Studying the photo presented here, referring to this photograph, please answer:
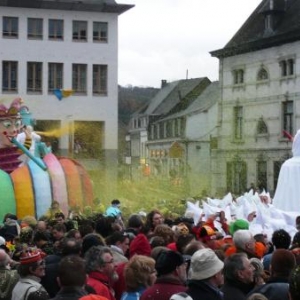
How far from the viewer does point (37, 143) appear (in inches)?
931

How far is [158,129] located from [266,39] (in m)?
28.8

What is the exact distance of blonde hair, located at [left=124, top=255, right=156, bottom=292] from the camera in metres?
7.12

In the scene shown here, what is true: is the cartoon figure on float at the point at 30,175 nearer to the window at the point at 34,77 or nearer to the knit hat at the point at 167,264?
the knit hat at the point at 167,264

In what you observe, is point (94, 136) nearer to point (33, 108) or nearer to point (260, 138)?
point (33, 108)

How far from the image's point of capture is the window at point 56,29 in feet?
157

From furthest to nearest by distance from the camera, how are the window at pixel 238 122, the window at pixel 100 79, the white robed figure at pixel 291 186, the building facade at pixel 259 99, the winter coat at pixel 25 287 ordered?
the window at pixel 100 79 → the window at pixel 238 122 → the building facade at pixel 259 99 → the white robed figure at pixel 291 186 → the winter coat at pixel 25 287

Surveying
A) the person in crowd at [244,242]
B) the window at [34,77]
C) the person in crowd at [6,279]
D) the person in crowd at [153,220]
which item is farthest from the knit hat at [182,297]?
the window at [34,77]

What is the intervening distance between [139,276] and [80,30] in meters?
42.0

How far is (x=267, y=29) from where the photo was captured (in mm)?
45562

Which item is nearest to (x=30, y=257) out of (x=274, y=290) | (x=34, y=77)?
(x=274, y=290)

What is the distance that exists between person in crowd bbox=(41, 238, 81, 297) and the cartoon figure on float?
40.3 feet

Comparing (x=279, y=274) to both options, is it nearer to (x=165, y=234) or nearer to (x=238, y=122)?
(x=165, y=234)

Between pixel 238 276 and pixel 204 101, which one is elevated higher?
pixel 204 101

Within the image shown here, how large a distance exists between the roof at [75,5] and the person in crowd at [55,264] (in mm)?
40018
